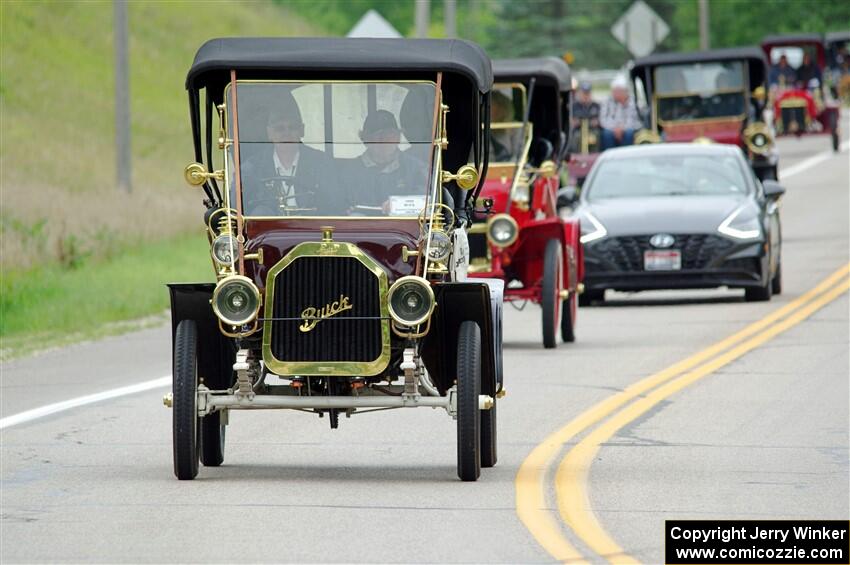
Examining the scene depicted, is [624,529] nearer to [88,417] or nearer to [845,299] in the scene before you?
[88,417]

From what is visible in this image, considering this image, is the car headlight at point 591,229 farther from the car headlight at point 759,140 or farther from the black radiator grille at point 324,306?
the black radiator grille at point 324,306

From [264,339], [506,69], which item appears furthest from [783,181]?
[264,339]

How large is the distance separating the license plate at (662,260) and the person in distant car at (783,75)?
24377mm

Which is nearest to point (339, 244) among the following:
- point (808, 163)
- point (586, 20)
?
point (808, 163)

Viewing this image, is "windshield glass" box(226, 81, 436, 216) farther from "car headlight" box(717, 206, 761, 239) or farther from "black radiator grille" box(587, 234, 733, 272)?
"car headlight" box(717, 206, 761, 239)

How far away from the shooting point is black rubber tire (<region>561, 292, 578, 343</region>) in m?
17.8

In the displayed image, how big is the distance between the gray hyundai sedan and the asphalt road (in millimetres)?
2769

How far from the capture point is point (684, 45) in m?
94.2

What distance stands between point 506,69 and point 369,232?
895 centimetres

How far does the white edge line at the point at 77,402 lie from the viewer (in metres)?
13.4

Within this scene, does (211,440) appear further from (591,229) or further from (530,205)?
(591,229)

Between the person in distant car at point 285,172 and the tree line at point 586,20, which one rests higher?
the tree line at point 586,20

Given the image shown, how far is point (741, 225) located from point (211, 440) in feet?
35.4

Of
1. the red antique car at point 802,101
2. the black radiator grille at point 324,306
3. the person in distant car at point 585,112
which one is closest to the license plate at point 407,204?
the black radiator grille at point 324,306
